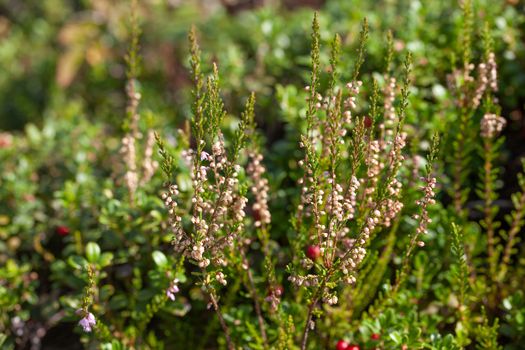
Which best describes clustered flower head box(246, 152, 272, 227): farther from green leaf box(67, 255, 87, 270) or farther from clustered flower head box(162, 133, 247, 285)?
green leaf box(67, 255, 87, 270)

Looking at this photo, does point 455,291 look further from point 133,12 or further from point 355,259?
point 133,12

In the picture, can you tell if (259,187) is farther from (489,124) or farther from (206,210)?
(489,124)

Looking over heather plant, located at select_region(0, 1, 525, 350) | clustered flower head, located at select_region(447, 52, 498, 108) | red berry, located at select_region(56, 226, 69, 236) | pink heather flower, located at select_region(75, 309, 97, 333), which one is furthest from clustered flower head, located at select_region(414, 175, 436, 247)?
red berry, located at select_region(56, 226, 69, 236)

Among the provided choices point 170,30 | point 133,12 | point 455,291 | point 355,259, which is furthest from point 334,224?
point 170,30

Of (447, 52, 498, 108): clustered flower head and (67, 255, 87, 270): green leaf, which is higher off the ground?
(447, 52, 498, 108): clustered flower head

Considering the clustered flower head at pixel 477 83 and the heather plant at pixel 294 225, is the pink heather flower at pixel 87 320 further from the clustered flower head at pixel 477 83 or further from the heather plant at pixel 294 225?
the clustered flower head at pixel 477 83

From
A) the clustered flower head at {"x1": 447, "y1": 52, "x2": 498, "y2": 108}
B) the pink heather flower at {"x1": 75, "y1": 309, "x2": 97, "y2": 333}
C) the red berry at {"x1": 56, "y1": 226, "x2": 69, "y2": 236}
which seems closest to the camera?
the pink heather flower at {"x1": 75, "y1": 309, "x2": 97, "y2": 333}

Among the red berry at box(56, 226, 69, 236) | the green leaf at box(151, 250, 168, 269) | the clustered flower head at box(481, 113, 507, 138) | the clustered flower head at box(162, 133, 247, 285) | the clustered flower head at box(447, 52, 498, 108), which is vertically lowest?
the red berry at box(56, 226, 69, 236)

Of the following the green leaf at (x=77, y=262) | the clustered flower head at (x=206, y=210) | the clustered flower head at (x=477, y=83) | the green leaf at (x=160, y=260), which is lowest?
the green leaf at (x=77, y=262)

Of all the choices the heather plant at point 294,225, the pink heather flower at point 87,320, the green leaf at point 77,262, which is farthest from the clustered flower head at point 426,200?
the green leaf at point 77,262

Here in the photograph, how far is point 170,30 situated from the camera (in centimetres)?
604

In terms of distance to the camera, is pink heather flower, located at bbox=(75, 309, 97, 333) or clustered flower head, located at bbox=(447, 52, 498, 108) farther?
clustered flower head, located at bbox=(447, 52, 498, 108)

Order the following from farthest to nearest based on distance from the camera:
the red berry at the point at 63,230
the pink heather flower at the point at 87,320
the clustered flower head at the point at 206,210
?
the red berry at the point at 63,230
the pink heather flower at the point at 87,320
the clustered flower head at the point at 206,210

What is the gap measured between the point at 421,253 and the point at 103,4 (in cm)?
528
